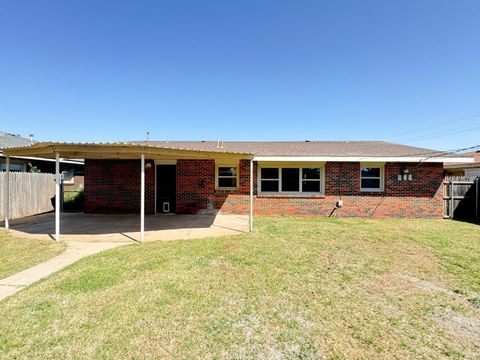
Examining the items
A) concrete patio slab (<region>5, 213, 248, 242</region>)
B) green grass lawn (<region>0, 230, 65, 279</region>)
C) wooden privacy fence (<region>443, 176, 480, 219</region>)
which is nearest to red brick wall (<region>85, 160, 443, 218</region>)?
wooden privacy fence (<region>443, 176, 480, 219</region>)

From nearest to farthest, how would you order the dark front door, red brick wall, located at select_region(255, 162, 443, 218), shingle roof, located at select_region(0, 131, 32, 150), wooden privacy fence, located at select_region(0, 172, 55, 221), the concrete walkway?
1. the concrete walkway
2. wooden privacy fence, located at select_region(0, 172, 55, 221)
3. red brick wall, located at select_region(255, 162, 443, 218)
4. the dark front door
5. shingle roof, located at select_region(0, 131, 32, 150)

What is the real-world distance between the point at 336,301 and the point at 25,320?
4.26 meters

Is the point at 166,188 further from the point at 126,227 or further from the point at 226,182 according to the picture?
the point at 126,227

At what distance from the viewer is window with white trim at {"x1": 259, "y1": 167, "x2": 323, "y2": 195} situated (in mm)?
11203

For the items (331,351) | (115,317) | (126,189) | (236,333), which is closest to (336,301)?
(331,351)

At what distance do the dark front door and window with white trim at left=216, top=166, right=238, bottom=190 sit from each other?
2138mm

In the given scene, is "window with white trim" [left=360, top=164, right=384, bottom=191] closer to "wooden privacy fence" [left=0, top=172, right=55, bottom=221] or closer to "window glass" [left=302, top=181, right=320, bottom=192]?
"window glass" [left=302, top=181, right=320, bottom=192]

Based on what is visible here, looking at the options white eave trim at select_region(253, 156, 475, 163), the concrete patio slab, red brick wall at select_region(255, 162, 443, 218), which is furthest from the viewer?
red brick wall at select_region(255, 162, 443, 218)

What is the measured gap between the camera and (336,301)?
3.63 metres

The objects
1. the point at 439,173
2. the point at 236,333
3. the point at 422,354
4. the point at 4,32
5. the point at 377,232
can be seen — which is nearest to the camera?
the point at 422,354

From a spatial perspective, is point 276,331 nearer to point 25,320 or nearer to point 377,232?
point 25,320

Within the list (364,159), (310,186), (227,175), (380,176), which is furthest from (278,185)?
(380,176)

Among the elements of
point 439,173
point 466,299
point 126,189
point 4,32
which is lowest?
point 466,299

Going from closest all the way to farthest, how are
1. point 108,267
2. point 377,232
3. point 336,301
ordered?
point 336,301
point 108,267
point 377,232
